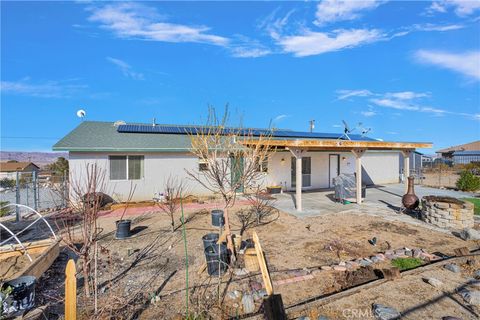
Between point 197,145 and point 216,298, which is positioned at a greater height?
point 197,145

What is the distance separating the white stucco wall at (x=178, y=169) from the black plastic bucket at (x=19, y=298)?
6.47 m

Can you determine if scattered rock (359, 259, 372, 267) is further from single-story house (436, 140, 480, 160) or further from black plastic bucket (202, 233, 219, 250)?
single-story house (436, 140, 480, 160)

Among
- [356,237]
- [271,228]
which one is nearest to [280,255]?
[271,228]

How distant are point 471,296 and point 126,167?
41.2ft

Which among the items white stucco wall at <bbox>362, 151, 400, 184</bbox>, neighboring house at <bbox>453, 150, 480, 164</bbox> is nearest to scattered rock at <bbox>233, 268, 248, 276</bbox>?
white stucco wall at <bbox>362, 151, 400, 184</bbox>

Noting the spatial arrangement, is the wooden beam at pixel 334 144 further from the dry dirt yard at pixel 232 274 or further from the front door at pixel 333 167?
the front door at pixel 333 167

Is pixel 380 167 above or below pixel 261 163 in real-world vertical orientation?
below

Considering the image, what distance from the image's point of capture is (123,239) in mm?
7371

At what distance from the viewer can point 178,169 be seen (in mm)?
13242

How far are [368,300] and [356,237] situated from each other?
11.3 feet

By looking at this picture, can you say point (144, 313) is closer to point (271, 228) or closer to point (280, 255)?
point (280, 255)

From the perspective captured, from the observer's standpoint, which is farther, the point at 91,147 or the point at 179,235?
the point at 91,147

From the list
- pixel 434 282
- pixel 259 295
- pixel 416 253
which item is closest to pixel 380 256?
pixel 416 253

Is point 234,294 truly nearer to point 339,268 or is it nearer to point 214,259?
point 214,259
